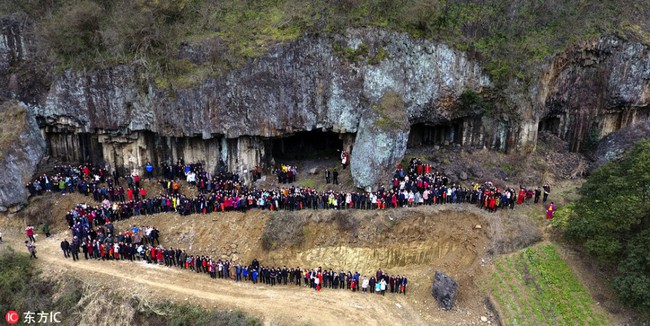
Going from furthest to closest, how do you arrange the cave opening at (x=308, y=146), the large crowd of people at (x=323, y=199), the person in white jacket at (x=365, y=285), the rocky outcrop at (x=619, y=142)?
the cave opening at (x=308, y=146) < the rocky outcrop at (x=619, y=142) < the large crowd of people at (x=323, y=199) < the person in white jacket at (x=365, y=285)

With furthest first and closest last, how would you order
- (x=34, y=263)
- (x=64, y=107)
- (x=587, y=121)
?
(x=587, y=121) → (x=64, y=107) → (x=34, y=263)

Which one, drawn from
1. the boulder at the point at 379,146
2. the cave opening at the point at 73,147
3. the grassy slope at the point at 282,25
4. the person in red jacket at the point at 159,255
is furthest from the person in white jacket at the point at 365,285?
the cave opening at the point at 73,147

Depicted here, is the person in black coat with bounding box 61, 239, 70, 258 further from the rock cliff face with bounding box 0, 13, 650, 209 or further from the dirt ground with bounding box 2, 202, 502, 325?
the rock cliff face with bounding box 0, 13, 650, 209

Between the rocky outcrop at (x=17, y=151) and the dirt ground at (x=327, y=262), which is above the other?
the rocky outcrop at (x=17, y=151)

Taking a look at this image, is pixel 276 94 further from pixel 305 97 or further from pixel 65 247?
pixel 65 247

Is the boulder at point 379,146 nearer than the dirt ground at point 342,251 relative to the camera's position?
No

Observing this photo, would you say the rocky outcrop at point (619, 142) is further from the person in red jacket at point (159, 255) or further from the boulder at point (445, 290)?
the person in red jacket at point (159, 255)

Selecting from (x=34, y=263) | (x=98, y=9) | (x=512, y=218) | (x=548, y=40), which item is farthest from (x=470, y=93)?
(x=34, y=263)

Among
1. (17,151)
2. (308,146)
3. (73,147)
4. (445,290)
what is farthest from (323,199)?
(17,151)

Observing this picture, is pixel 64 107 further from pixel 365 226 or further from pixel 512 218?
pixel 512 218
